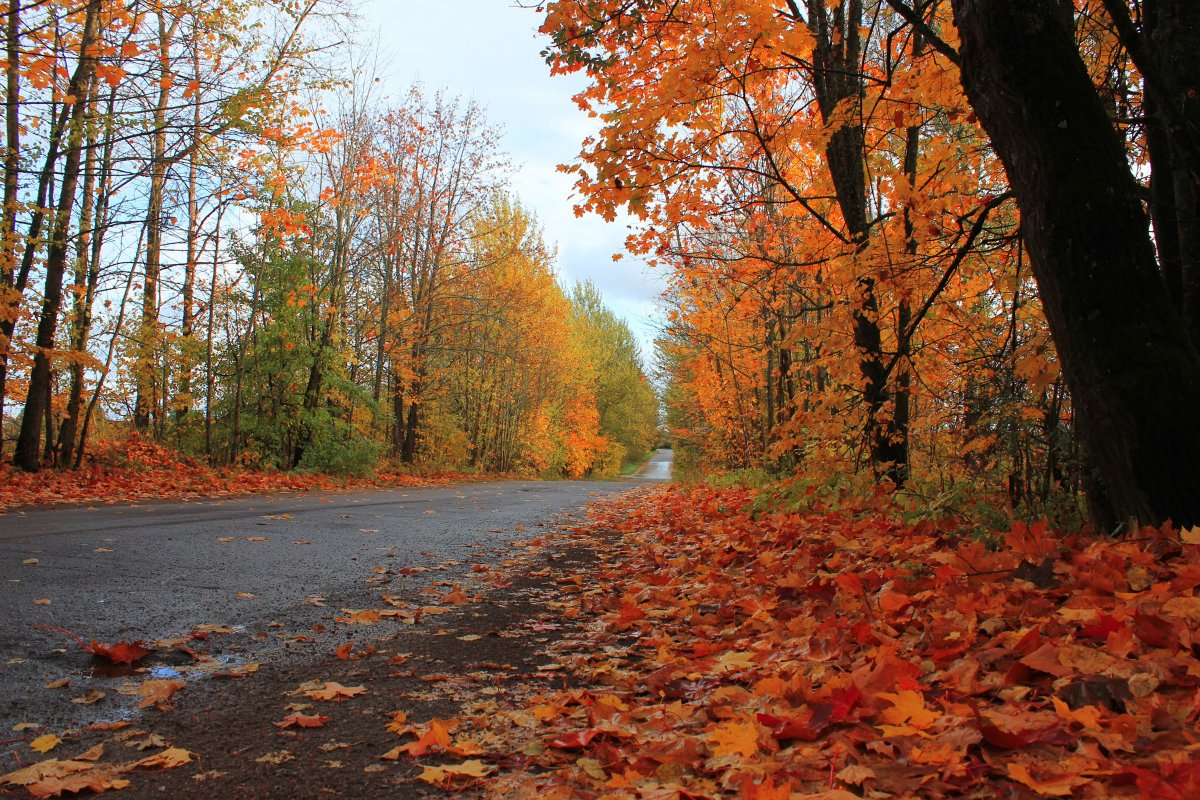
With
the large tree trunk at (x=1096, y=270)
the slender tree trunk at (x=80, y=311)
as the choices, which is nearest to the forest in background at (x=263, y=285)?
the slender tree trunk at (x=80, y=311)

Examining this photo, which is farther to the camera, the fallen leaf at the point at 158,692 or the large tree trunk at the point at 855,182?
the large tree trunk at the point at 855,182

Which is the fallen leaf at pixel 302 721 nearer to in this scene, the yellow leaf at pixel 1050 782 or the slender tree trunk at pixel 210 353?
the yellow leaf at pixel 1050 782

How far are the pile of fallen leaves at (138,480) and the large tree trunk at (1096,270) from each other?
393 inches

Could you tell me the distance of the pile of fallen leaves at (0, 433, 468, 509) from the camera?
954cm

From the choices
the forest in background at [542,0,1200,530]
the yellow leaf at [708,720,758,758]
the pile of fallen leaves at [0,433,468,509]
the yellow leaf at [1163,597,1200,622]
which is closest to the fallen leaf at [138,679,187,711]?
the yellow leaf at [708,720,758,758]

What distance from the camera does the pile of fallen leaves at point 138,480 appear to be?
954 centimetres

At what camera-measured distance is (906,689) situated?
2.05m

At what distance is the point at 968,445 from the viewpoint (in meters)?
4.95

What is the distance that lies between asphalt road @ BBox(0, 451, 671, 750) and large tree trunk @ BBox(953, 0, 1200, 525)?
3.85 metres

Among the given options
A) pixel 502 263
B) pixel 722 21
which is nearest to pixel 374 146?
pixel 502 263

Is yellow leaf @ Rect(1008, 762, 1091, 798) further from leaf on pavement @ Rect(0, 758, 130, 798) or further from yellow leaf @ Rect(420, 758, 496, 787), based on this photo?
leaf on pavement @ Rect(0, 758, 130, 798)

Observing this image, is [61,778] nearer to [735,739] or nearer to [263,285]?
[735,739]

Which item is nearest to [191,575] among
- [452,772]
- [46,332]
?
[452,772]

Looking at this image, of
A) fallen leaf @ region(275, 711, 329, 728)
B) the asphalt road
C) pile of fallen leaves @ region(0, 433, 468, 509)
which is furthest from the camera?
pile of fallen leaves @ region(0, 433, 468, 509)
